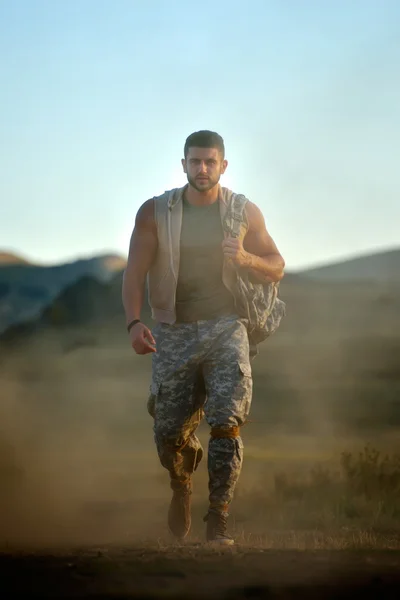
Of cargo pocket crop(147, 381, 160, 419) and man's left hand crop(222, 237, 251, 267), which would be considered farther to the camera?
cargo pocket crop(147, 381, 160, 419)

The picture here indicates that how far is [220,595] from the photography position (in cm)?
558

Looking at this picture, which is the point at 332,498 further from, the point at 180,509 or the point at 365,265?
the point at 365,265

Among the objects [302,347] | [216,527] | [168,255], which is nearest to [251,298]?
[168,255]

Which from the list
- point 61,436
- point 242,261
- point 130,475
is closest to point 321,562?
point 242,261

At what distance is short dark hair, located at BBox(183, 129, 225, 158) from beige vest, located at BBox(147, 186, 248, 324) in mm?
301

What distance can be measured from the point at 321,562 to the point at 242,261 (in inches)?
101

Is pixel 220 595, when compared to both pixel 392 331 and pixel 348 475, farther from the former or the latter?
pixel 392 331

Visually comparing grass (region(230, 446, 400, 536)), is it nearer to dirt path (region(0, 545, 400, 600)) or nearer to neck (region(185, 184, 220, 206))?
neck (region(185, 184, 220, 206))

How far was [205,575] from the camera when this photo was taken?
601 cm

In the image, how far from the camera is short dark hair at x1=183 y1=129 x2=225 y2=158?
28.0ft

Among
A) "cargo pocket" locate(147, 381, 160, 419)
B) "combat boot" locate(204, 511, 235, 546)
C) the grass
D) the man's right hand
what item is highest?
the man's right hand

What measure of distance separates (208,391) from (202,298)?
Result: 61 cm

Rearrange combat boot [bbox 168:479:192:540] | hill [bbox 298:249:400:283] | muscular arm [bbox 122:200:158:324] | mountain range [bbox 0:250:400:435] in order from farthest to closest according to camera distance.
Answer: hill [bbox 298:249:400:283]
mountain range [bbox 0:250:400:435]
combat boot [bbox 168:479:192:540]
muscular arm [bbox 122:200:158:324]

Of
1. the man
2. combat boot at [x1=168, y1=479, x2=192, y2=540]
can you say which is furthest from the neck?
combat boot at [x1=168, y1=479, x2=192, y2=540]
